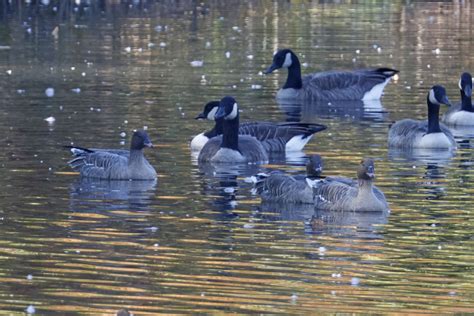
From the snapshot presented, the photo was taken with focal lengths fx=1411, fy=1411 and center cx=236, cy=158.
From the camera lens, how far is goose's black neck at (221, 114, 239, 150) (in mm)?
21375

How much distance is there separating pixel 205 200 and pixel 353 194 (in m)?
1.93

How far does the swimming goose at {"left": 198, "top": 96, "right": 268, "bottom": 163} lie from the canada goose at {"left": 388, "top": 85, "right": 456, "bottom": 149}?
258cm

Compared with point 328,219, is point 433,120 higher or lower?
higher

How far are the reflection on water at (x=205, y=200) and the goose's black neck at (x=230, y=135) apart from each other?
0.56 m

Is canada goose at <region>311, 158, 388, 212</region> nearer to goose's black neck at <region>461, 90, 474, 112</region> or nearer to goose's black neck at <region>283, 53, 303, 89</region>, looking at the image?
goose's black neck at <region>461, 90, 474, 112</region>

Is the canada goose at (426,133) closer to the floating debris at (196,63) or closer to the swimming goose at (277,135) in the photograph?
the swimming goose at (277,135)

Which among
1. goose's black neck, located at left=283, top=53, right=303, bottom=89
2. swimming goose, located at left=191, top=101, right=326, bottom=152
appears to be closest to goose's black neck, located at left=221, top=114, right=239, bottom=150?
swimming goose, located at left=191, top=101, right=326, bottom=152

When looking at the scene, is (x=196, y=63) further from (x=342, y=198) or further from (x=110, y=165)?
(x=342, y=198)

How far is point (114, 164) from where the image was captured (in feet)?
63.4

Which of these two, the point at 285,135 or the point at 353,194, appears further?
the point at 285,135

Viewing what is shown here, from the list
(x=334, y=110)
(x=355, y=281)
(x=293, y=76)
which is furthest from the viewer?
(x=293, y=76)

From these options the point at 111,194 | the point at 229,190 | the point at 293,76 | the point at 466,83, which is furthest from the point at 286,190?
the point at 293,76

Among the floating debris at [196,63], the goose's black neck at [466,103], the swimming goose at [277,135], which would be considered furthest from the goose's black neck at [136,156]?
the floating debris at [196,63]

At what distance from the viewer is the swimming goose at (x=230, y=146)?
837 inches
